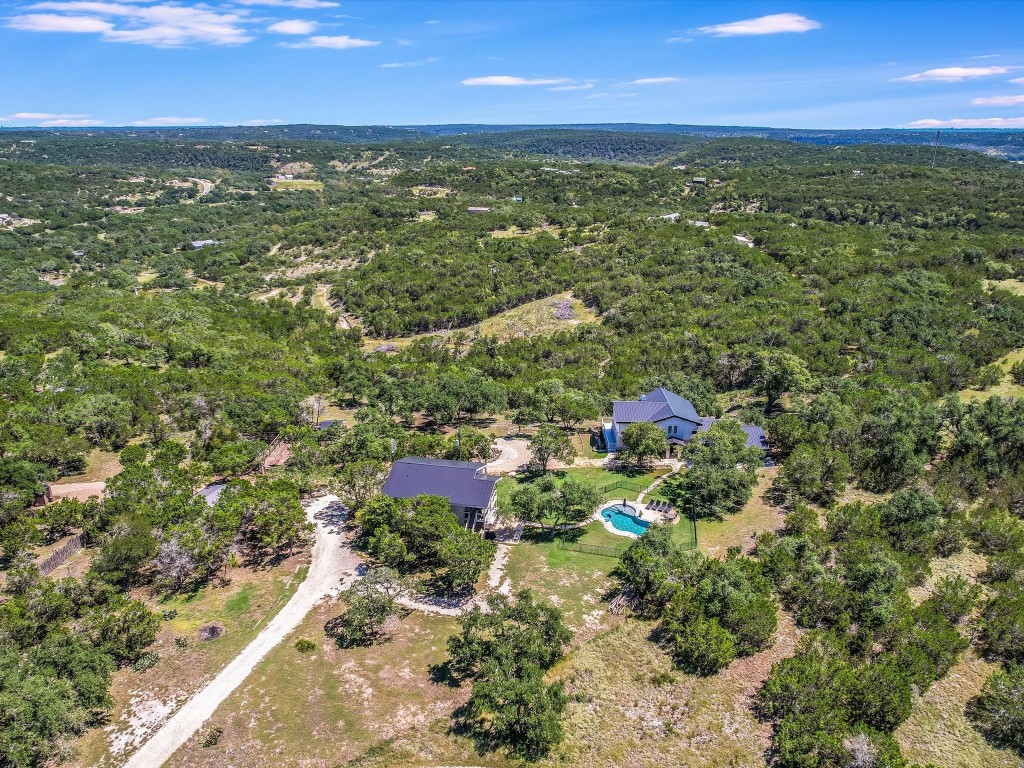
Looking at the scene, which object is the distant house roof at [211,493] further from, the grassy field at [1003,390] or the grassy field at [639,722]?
the grassy field at [1003,390]

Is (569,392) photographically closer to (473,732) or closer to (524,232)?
(473,732)

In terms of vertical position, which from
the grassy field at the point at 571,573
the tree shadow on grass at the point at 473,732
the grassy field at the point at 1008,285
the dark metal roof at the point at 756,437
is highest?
the grassy field at the point at 1008,285

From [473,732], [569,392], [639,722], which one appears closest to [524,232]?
[569,392]

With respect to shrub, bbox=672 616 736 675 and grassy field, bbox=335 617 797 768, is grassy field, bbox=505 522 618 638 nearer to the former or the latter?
grassy field, bbox=335 617 797 768

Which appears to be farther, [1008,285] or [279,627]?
[1008,285]

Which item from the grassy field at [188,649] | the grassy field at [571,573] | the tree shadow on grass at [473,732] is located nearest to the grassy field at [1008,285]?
the grassy field at [571,573]

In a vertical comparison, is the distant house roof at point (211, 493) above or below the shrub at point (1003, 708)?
above

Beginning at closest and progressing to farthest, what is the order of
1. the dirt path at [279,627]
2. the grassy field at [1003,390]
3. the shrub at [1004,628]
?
the dirt path at [279,627]
the shrub at [1004,628]
the grassy field at [1003,390]
